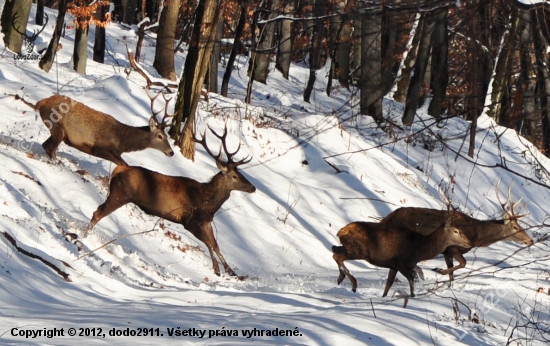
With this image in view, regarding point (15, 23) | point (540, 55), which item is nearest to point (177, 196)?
point (540, 55)

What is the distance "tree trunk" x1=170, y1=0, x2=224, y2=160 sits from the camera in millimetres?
Result: 13891

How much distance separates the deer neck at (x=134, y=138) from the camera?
12.6m

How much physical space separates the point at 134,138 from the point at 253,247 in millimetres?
2484

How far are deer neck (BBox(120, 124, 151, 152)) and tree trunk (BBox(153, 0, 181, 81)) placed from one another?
7350 mm

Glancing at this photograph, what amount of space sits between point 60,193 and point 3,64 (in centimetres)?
767

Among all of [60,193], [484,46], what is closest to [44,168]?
[60,193]

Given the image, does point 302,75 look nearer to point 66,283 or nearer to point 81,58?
point 81,58

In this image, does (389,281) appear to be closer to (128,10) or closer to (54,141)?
(54,141)

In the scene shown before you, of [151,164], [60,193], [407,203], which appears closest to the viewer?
[60,193]

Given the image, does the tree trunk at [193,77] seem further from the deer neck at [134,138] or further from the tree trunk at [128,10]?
the tree trunk at [128,10]

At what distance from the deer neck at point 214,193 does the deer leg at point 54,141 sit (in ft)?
8.37

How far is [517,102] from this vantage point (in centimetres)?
396

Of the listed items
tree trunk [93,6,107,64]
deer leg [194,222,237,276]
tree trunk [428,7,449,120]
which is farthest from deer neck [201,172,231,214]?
tree trunk [93,6,107,64]

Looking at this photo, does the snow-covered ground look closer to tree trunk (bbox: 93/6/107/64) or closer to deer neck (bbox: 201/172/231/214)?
deer neck (bbox: 201/172/231/214)
